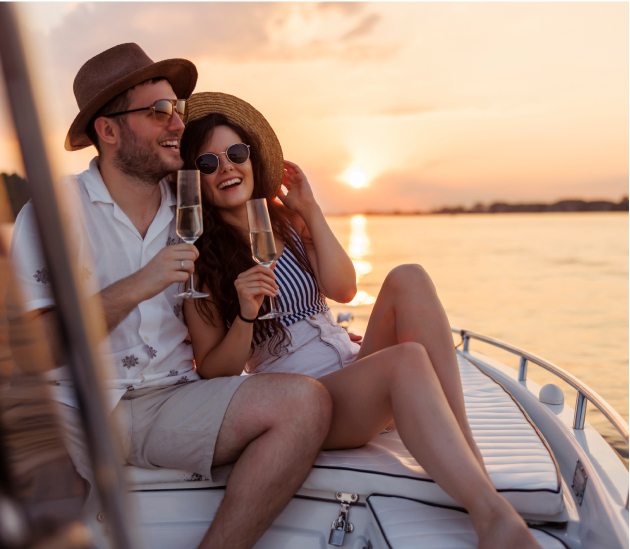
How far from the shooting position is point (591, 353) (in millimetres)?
10148

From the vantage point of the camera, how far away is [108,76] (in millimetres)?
2289

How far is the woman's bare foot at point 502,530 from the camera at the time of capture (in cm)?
150

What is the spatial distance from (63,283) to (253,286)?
1.50 m

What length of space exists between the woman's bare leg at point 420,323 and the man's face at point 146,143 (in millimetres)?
1050

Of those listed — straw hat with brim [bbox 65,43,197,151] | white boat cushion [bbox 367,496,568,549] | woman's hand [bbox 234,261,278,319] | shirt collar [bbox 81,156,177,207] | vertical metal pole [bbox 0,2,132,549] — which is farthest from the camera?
straw hat with brim [bbox 65,43,197,151]

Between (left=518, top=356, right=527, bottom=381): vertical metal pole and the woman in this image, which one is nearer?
the woman

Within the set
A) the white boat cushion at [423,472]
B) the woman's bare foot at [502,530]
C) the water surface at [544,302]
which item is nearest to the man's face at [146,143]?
the white boat cushion at [423,472]

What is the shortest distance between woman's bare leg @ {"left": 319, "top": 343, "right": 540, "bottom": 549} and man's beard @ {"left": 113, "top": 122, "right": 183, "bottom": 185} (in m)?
A: 1.10

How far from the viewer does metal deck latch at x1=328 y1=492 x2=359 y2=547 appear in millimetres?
1894

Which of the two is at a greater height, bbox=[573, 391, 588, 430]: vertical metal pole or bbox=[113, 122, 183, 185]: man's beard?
bbox=[113, 122, 183, 185]: man's beard

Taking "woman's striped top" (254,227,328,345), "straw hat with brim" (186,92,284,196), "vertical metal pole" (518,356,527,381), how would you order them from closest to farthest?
"woman's striped top" (254,227,328,345) < "straw hat with brim" (186,92,284,196) < "vertical metal pole" (518,356,527,381)

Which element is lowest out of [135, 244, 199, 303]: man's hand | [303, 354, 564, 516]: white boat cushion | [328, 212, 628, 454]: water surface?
[328, 212, 628, 454]: water surface

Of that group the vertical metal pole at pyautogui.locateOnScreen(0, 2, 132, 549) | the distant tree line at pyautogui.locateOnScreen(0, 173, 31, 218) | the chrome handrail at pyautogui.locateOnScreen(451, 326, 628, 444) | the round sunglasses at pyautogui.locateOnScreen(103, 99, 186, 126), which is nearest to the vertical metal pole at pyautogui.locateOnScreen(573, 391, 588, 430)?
the chrome handrail at pyautogui.locateOnScreen(451, 326, 628, 444)

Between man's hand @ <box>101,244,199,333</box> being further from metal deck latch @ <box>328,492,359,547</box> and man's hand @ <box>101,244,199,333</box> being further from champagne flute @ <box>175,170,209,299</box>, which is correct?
metal deck latch @ <box>328,492,359,547</box>
